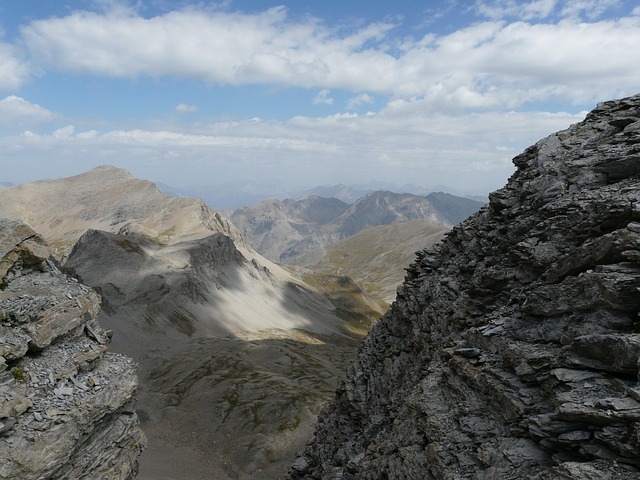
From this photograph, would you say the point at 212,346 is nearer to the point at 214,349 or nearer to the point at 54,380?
the point at 214,349

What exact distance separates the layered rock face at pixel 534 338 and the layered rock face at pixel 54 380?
15.6m

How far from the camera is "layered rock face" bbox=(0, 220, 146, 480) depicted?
22484mm

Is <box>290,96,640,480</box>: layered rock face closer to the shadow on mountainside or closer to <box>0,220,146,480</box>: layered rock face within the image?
<box>0,220,146,480</box>: layered rock face

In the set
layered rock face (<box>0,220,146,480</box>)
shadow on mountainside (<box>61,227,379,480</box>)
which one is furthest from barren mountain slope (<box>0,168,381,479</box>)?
layered rock face (<box>0,220,146,480</box>)

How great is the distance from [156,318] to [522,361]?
117 meters

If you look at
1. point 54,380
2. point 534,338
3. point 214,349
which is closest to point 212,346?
point 214,349

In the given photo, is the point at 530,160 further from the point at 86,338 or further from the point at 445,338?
the point at 86,338

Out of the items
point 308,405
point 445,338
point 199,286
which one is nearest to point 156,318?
point 199,286

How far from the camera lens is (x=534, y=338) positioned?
19.0 m

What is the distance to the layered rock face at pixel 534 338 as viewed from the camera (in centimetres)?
1491

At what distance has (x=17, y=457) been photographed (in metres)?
21.6

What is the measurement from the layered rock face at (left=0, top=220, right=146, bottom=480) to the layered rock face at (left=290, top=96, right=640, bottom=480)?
51.2 ft

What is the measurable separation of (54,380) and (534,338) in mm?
25867

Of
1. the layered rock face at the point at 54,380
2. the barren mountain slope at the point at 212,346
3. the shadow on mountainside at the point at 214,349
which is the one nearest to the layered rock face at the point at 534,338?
the layered rock face at the point at 54,380
